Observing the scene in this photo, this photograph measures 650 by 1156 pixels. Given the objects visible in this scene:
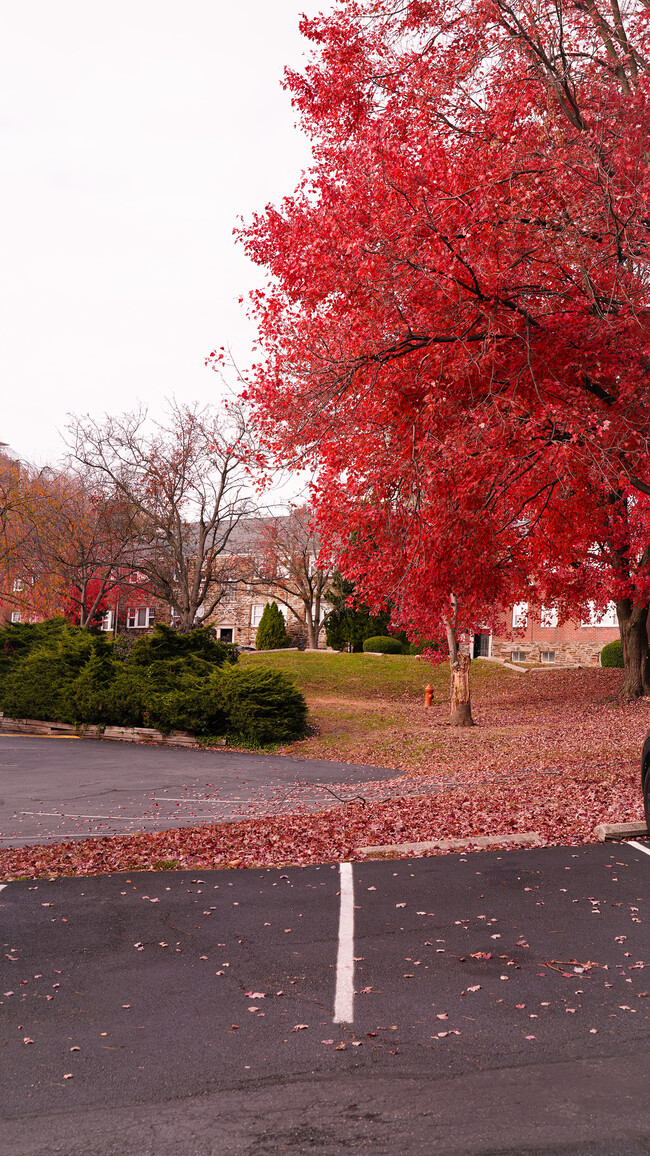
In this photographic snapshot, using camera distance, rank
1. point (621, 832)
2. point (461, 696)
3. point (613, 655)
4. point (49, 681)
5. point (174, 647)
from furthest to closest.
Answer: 1. point (613, 655)
2. point (461, 696)
3. point (49, 681)
4. point (174, 647)
5. point (621, 832)

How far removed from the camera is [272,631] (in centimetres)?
4897

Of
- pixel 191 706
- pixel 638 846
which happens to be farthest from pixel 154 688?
pixel 638 846

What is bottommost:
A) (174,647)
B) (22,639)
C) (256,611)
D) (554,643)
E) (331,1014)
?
(331,1014)

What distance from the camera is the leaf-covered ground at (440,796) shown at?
905 cm

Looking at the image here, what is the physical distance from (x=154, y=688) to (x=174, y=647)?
1501mm

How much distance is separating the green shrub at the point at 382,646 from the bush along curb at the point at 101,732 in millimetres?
21281

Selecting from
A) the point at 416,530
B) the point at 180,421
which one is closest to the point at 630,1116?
the point at 416,530

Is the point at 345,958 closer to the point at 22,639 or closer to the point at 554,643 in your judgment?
the point at 22,639

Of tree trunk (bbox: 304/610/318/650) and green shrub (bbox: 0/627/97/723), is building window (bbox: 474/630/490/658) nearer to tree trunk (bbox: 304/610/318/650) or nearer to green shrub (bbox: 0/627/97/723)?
tree trunk (bbox: 304/610/318/650)

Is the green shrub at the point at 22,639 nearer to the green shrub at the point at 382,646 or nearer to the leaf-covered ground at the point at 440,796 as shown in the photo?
the leaf-covered ground at the point at 440,796

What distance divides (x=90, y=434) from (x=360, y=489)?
22082mm

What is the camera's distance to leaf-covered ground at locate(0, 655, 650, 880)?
29.7 ft

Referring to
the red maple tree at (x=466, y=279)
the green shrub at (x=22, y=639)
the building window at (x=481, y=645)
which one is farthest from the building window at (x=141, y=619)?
the red maple tree at (x=466, y=279)

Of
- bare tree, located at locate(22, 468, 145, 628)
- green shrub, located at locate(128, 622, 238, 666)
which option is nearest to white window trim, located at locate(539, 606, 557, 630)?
green shrub, located at locate(128, 622, 238, 666)
